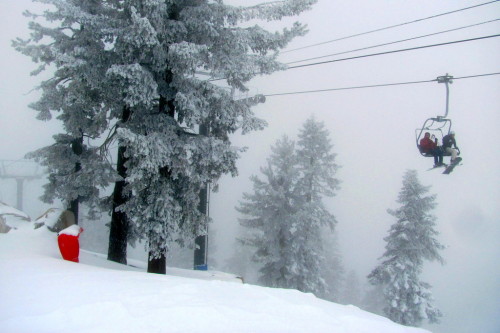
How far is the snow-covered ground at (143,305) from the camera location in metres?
4.38

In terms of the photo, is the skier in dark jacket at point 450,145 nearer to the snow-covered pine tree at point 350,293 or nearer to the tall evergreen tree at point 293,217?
the tall evergreen tree at point 293,217

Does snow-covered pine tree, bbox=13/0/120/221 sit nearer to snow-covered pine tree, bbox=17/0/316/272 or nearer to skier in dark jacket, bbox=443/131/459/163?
snow-covered pine tree, bbox=17/0/316/272

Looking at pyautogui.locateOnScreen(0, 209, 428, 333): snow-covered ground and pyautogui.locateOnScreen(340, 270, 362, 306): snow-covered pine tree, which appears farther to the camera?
pyautogui.locateOnScreen(340, 270, 362, 306): snow-covered pine tree

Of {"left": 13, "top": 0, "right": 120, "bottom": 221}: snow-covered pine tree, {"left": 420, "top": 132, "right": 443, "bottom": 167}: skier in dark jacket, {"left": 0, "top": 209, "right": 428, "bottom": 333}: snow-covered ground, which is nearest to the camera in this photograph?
{"left": 0, "top": 209, "right": 428, "bottom": 333}: snow-covered ground

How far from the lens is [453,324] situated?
2297 inches

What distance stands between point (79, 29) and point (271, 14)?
6.73 meters

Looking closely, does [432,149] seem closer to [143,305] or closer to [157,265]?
Result: [157,265]

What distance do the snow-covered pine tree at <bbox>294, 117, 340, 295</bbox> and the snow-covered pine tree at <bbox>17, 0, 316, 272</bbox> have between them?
40.1 ft

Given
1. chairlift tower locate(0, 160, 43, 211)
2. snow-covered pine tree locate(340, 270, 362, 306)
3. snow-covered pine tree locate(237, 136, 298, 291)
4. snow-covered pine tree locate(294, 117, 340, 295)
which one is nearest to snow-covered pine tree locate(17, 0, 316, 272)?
snow-covered pine tree locate(237, 136, 298, 291)

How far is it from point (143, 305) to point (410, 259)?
1943cm

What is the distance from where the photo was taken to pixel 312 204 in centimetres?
2092

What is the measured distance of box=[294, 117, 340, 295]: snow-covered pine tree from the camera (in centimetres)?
2067

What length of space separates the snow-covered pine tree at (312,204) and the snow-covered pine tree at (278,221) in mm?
459

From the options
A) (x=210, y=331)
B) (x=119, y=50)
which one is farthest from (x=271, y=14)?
(x=210, y=331)
